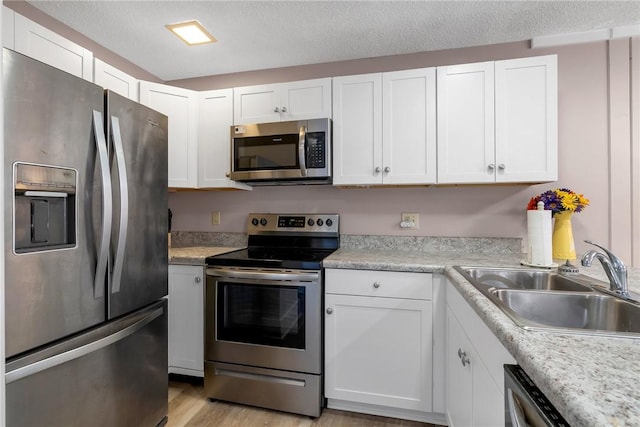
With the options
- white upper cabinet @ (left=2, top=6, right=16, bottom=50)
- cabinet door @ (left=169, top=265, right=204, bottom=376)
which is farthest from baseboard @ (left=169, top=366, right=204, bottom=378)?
white upper cabinet @ (left=2, top=6, right=16, bottom=50)

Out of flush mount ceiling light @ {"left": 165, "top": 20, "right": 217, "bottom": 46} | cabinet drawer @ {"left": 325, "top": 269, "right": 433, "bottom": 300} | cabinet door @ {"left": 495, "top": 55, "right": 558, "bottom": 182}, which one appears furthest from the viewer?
flush mount ceiling light @ {"left": 165, "top": 20, "right": 217, "bottom": 46}

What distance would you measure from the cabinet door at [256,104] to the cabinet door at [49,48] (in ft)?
2.87

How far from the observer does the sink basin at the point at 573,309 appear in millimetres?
1024

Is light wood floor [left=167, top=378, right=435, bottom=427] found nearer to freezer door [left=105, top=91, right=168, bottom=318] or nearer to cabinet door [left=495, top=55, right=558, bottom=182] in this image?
freezer door [left=105, top=91, right=168, bottom=318]

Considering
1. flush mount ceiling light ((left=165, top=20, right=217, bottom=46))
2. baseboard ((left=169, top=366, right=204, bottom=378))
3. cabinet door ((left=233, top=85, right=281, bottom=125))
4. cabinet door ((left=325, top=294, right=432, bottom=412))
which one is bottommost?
baseboard ((left=169, top=366, right=204, bottom=378))

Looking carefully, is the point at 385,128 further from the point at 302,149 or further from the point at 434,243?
the point at 434,243

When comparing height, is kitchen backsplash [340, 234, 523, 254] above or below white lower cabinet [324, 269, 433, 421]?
above

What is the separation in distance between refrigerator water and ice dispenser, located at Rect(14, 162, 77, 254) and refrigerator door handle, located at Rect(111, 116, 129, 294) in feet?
0.60

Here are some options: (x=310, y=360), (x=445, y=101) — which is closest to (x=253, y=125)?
(x=445, y=101)

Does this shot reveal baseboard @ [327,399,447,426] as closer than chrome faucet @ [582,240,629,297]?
No

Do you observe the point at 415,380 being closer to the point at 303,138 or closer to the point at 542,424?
the point at 542,424

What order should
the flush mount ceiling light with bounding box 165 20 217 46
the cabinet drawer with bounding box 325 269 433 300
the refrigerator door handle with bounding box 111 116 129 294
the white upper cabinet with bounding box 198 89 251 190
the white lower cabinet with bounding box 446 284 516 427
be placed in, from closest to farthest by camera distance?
the white lower cabinet with bounding box 446 284 516 427 → the refrigerator door handle with bounding box 111 116 129 294 → the cabinet drawer with bounding box 325 269 433 300 → the flush mount ceiling light with bounding box 165 20 217 46 → the white upper cabinet with bounding box 198 89 251 190

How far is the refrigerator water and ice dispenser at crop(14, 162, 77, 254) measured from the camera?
1011 mm

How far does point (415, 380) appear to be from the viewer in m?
1.70
